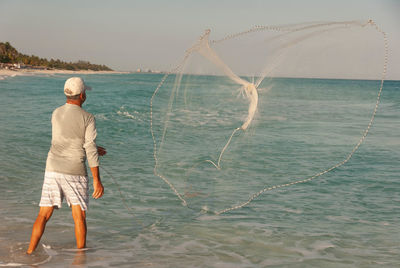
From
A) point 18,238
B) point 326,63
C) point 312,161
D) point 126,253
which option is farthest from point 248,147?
point 18,238

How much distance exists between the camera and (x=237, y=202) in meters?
5.12

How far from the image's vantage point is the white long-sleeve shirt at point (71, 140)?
3.50 metres

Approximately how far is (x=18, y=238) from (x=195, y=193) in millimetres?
1956

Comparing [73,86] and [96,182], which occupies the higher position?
[73,86]

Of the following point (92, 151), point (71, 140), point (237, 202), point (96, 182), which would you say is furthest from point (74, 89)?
point (237, 202)

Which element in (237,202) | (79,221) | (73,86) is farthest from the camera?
(237,202)

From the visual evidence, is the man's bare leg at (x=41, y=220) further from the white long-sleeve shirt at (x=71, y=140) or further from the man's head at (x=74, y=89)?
the man's head at (x=74, y=89)

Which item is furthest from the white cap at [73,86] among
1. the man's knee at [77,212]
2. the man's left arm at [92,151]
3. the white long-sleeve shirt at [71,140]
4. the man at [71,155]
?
the man's knee at [77,212]

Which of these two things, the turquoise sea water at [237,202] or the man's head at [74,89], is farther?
the turquoise sea water at [237,202]

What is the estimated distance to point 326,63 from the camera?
5.08m

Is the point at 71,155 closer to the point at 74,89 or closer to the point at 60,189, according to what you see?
the point at 60,189

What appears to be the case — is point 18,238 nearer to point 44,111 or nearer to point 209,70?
point 209,70

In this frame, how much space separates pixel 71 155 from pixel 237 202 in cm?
222

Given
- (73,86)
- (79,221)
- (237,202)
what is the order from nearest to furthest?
1. (73,86)
2. (79,221)
3. (237,202)
